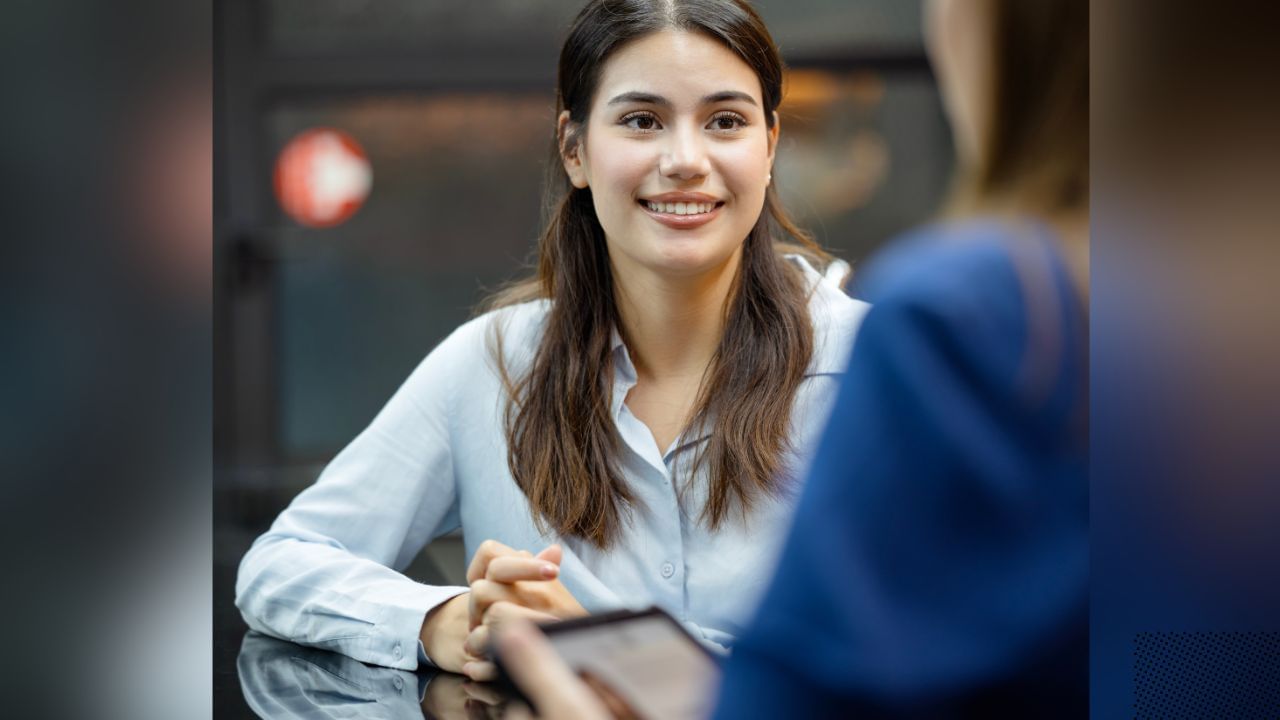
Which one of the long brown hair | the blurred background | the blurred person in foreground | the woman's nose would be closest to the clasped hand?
the long brown hair

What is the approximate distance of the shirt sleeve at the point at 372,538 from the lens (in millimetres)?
1030

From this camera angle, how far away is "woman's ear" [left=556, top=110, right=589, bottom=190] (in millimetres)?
1307

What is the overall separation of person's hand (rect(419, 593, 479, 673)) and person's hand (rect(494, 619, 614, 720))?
504 millimetres

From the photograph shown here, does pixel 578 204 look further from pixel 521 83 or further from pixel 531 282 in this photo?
pixel 521 83

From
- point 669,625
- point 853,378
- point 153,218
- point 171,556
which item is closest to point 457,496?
point 171,556

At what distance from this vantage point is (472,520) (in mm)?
1278

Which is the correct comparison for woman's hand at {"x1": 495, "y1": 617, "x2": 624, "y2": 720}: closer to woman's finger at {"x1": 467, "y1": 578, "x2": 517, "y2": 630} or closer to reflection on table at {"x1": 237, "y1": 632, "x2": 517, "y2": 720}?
reflection on table at {"x1": 237, "y1": 632, "x2": 517, "y2": 720}

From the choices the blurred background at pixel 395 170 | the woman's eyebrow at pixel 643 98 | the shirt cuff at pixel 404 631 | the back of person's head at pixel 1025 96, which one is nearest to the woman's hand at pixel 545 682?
the back of person's head at pixel 1025 96

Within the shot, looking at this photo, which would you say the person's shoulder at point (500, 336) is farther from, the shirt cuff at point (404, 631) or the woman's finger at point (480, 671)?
the woman's finger at point (480, 671)

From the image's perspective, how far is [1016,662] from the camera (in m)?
0.35

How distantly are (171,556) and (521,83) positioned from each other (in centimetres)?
250

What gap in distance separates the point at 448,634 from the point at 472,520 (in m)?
0.30

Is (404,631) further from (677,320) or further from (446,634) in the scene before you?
(677,320)

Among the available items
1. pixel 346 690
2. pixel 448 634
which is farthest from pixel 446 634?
pixel 346 690
